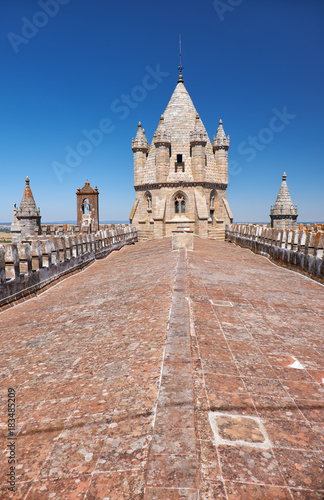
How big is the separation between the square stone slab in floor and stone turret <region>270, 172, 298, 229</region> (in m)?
38.3

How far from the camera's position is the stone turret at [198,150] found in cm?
3116

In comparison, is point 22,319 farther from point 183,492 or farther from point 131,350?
point 183,492

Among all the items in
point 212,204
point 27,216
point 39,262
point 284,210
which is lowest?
point 39,262

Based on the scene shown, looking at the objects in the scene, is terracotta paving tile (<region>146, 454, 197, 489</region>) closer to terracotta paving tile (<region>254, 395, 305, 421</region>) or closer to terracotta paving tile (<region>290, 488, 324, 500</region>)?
terracotta paving tile (<region>290, 488, 324, 500</region>)

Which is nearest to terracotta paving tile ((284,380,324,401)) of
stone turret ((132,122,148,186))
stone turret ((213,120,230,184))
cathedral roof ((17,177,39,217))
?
cathedral roof ((17,177,39,217))

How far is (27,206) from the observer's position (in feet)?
103

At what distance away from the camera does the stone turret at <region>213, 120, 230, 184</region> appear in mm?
34500

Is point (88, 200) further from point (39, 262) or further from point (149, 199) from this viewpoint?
point (39, 262)

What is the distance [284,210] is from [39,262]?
34.3 meters

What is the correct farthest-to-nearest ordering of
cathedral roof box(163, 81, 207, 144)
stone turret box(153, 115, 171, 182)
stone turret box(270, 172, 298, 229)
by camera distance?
stone turret box(270, 172, 298, 229) < cathedral roof box(163, 81, 207, 144) < stone turret box(153, 115, 171, 182)

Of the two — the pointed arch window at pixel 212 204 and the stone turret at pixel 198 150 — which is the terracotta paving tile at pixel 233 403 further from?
the pointed arch window at pixel 212 204

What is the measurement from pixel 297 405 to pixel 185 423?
1296mm

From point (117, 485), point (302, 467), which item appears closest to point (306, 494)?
point (302, 467)

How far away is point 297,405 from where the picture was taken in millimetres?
3049
